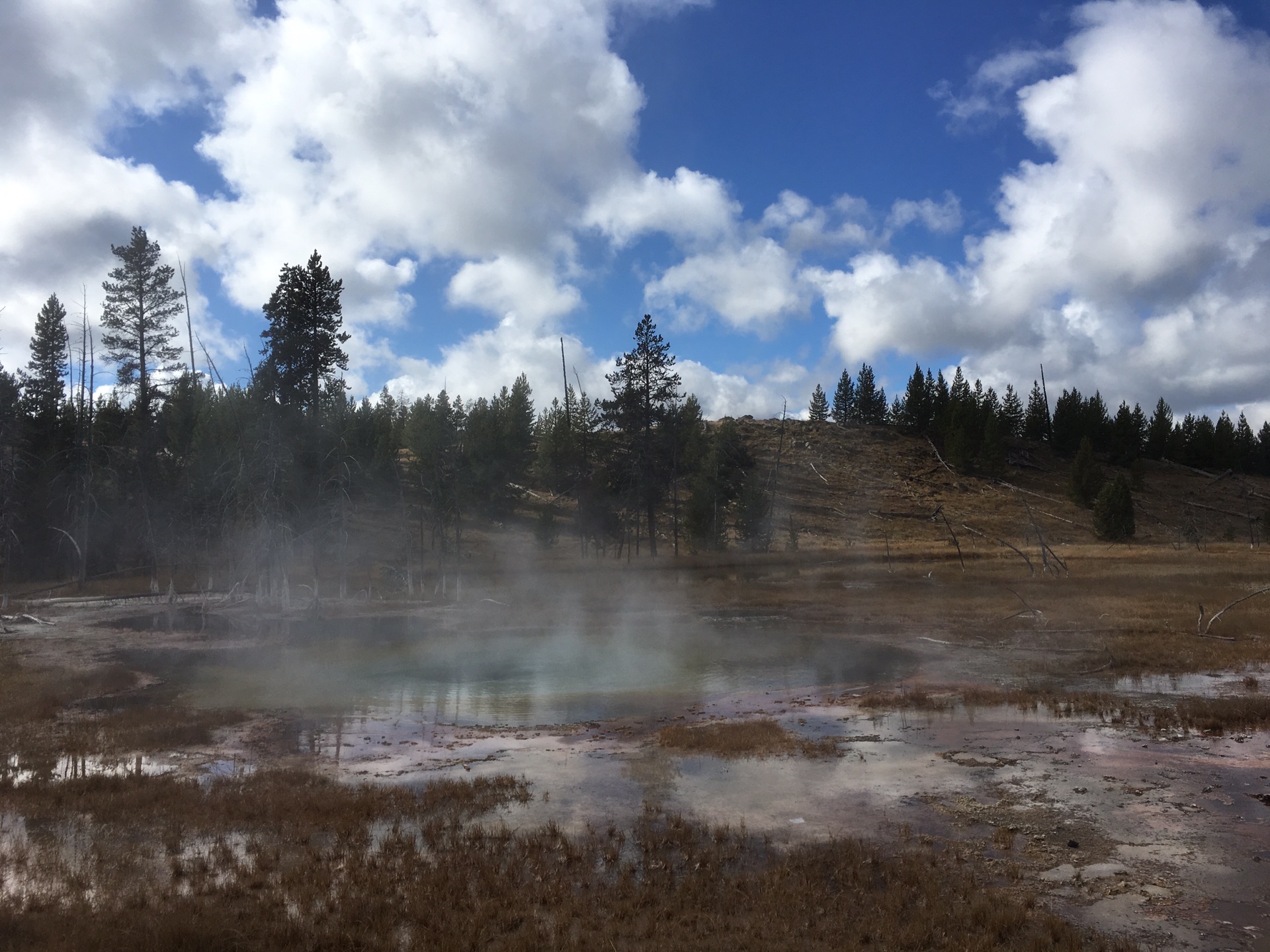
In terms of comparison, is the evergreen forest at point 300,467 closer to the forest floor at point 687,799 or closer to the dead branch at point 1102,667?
the forest floor at point 687,799

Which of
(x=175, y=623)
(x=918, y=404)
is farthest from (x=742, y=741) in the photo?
(x=918, y=404)

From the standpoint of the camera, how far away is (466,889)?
871cm

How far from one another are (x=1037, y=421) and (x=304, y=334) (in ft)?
348

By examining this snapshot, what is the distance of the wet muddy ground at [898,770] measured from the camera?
890 cm

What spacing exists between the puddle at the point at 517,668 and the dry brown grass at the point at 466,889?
8.60 meters

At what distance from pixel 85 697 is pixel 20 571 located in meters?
37.8

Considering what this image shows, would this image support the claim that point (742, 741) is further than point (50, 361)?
No

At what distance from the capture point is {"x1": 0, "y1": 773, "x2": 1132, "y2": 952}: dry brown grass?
7539 millimetres

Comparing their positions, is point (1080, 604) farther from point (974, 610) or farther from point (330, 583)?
point (330, 583)

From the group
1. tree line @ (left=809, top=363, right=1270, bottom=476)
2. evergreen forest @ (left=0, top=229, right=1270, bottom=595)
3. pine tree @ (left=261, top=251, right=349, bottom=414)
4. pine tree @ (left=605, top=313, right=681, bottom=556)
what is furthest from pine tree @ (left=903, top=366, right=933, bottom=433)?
pine tree @ (left=261, top=251, right=349, bottom=414)

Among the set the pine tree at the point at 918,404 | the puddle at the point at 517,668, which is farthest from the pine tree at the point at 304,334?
the pine tree at the point at 918,404

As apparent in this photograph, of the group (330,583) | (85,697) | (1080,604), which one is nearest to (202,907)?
(85,697)

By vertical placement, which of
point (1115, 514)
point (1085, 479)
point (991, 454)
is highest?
point (991, 454)

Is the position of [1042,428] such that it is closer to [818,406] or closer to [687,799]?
[818,406]
